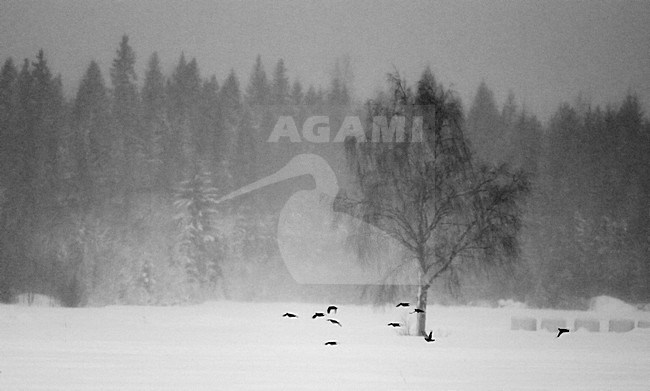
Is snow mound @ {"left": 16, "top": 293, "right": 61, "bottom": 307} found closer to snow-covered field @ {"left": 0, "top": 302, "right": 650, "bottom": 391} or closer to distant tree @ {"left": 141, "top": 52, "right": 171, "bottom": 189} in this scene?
snow-covered field @ {"left": 0, "top": 302, "right": 650, "bottom": 391}

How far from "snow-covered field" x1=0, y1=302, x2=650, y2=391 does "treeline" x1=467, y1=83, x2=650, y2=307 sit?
22251mm

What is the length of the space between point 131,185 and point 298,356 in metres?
43.6

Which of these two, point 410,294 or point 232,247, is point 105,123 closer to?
point 232,247

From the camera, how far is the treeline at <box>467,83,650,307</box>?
203ft

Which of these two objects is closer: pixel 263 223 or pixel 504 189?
pixel 504 189

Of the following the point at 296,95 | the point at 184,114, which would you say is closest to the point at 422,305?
the point at 184,114

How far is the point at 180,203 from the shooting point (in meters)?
56.7

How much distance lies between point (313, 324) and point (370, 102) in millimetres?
11450

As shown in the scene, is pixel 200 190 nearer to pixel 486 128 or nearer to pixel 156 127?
pixel 156 127

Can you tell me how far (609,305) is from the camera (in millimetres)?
58656

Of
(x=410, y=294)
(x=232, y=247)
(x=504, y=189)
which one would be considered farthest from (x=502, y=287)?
(x=504, y=189)

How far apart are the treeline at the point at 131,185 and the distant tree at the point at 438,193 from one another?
24803mm

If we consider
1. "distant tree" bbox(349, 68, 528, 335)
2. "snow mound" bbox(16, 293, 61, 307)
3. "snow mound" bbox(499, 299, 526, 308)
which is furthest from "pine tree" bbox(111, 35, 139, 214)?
"distant tree" bbox(349, 68, 528, 335)

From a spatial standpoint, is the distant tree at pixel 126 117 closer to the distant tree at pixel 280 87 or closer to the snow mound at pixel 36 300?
the snow mound at pixel 36 300
